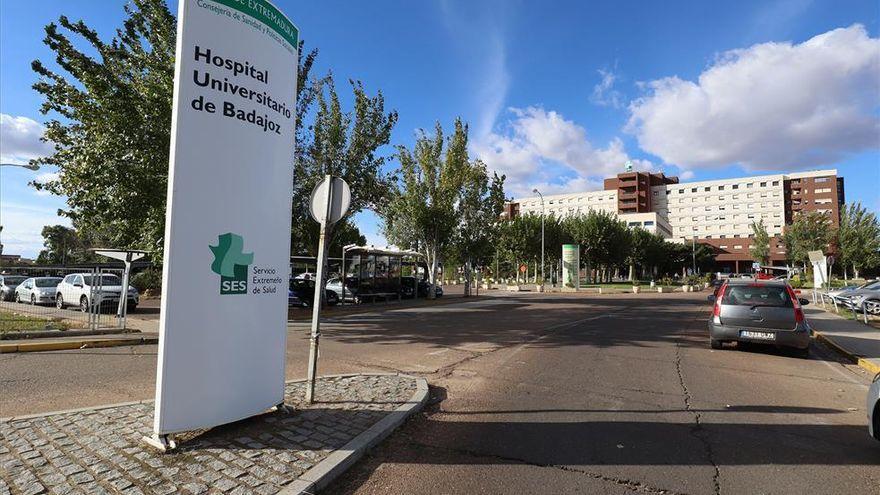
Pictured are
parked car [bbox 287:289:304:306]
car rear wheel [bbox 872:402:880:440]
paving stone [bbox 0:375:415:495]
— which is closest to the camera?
paving stone [bbox 0:375:415:495]

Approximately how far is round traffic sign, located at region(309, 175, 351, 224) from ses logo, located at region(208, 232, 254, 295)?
1175mm

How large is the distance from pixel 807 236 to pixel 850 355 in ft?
166

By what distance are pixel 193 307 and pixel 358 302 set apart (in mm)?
21139

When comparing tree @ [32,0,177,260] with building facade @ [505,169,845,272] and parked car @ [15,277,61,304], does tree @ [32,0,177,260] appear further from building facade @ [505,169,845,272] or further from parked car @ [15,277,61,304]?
building facade @ [505,169,845,272]

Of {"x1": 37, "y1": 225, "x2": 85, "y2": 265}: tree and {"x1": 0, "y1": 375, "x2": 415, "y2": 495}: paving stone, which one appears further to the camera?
{"x1": 37, "y1": 225, "x2": 85, "y2": 265}: tree

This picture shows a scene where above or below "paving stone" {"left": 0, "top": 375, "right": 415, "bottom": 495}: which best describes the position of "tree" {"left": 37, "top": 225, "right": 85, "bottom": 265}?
above

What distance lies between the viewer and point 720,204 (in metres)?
111

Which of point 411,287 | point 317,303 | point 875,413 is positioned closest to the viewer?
point 875,413

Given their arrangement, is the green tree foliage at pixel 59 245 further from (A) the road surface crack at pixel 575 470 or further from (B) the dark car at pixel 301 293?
(A) the road surface crack at pixel 575 470

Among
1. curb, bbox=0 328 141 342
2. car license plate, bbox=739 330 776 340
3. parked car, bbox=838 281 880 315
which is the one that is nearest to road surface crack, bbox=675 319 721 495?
car license plate, bbox=739 330 776 340

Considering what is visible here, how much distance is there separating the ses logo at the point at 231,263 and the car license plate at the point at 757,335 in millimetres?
9361

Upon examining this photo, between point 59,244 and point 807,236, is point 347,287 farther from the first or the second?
point 59,244

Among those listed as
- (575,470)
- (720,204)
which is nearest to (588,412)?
(575,470)

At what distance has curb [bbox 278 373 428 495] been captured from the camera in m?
3.36
